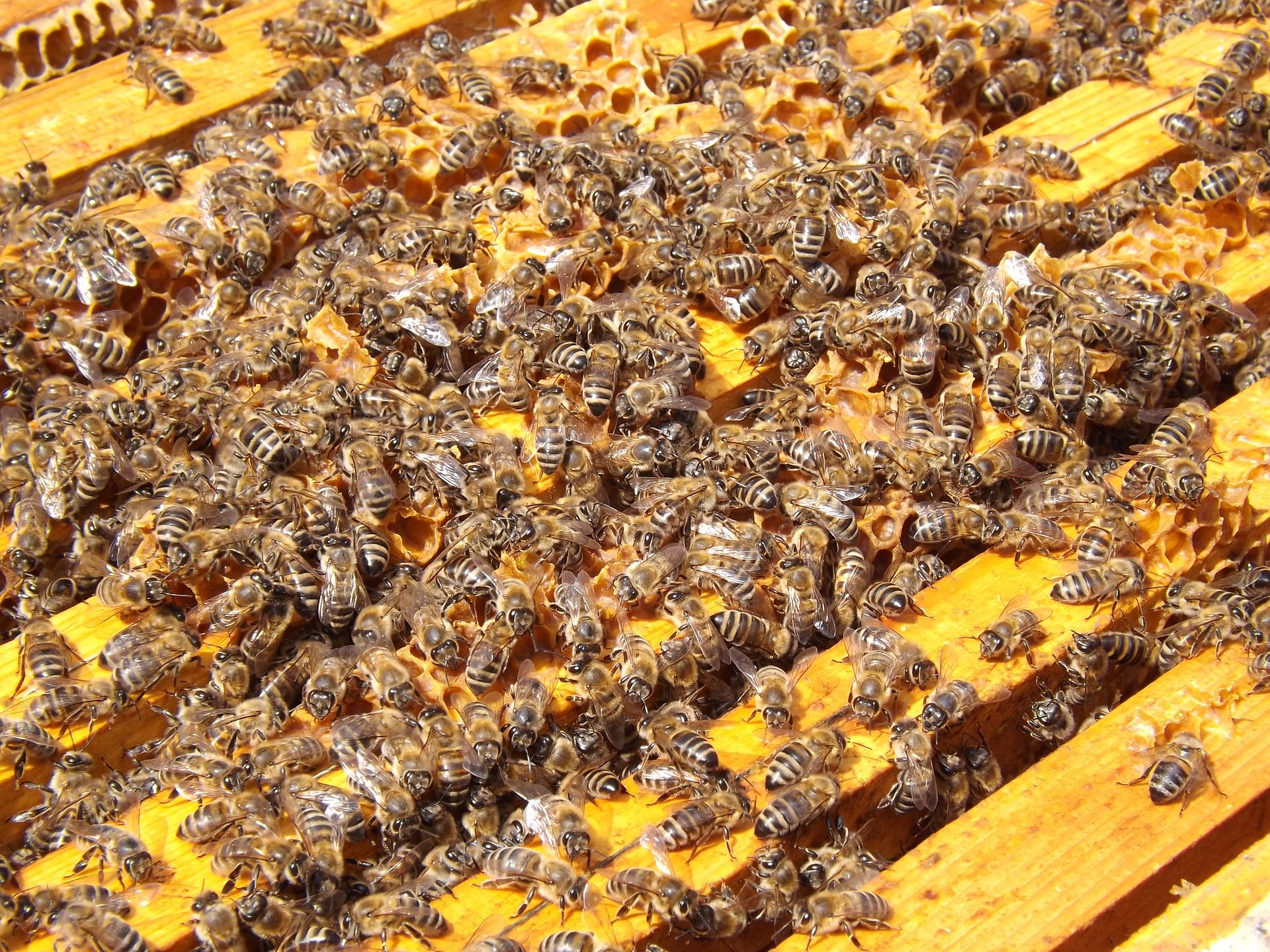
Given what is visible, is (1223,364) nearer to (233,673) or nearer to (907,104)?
(907,104)

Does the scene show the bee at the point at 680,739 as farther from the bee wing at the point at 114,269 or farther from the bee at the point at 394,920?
the bee wing at the point at 114,269

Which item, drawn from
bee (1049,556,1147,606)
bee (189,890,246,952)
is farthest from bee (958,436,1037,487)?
bee (189,890,246,952)

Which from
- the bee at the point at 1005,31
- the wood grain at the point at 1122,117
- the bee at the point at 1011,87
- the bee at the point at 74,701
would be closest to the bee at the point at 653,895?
the bee at the point at 74,701

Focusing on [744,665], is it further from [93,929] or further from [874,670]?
[93,929]

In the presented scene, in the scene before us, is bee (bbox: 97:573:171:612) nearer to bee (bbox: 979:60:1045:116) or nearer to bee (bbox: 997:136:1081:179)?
bee (bbox: 997:136:1081:179)

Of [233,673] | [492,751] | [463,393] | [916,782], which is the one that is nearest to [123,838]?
[233,673]
